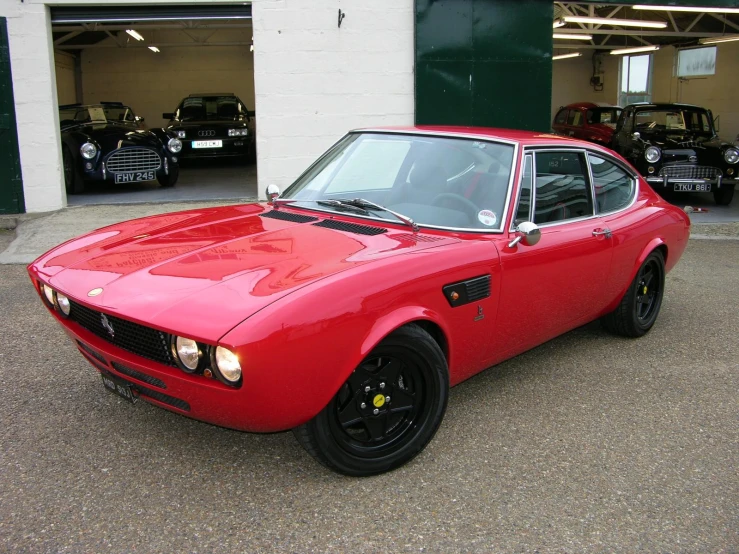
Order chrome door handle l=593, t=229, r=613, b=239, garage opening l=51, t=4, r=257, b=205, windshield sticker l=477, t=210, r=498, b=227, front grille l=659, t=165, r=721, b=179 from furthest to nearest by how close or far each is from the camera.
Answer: front grille l=659, t=165, r=721, b=179 → garage opening l=51, t=4, r=257, b=205 → chrome door handle l=593, t=229, r=613, b=239 → windshield sticker l=477, t=210, r=498, b=227

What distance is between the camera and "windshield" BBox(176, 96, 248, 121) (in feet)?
53.5

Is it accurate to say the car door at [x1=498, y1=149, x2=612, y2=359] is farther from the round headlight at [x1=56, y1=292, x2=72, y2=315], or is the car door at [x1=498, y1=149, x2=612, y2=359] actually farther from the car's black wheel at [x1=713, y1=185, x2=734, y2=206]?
the car's black wheel at [x1=713, y1=185, x2=734, y2=206]

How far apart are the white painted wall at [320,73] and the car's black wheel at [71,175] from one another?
10.1 ft

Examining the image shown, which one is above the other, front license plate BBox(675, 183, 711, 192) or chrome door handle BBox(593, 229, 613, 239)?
chrome door handle BBox(593, 229, 613, 239)

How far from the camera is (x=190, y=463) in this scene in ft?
10.1

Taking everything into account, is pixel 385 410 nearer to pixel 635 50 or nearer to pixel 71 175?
pixel 71 175

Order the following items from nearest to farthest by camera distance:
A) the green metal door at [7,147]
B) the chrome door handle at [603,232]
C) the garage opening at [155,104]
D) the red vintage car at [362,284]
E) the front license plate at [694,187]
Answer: the red vintage car at [362,284] → the chrome door handle at [603,232] → the green metal door at [7,147] → the garage opening at [155,104] → the front license plate at [694,187]

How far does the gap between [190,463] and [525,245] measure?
74.7 inches

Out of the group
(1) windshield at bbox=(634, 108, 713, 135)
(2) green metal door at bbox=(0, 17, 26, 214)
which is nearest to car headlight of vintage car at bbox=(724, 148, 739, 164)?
(1) windshield at bbox=(634, 108, 713, 135)

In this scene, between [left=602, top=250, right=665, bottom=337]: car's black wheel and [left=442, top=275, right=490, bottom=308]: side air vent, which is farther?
[left=602, top=250, right=665, bottom=337]: car's black wheel

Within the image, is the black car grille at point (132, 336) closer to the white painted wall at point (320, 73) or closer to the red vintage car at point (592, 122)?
the white painted wall at point (320, 73)

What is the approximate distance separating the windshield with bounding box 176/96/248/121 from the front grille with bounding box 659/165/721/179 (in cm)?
958

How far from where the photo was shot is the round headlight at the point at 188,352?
2.53 meters

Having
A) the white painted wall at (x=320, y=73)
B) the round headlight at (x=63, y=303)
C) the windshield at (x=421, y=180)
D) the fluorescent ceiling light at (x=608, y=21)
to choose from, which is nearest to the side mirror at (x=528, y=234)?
→ the windshield at (x=421, y=180)
